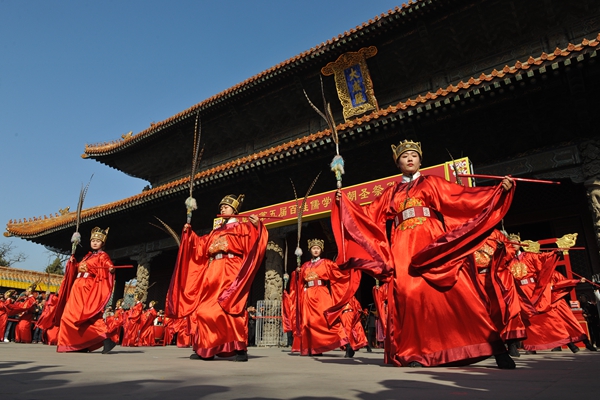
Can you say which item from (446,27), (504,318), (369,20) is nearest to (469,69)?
(446,27)

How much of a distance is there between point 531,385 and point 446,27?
8900mm

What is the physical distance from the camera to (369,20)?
9.35 metres

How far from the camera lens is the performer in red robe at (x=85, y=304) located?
5.57m

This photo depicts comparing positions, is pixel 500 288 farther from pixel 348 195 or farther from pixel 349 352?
pixel 348 195

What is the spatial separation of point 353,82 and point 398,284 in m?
7.96

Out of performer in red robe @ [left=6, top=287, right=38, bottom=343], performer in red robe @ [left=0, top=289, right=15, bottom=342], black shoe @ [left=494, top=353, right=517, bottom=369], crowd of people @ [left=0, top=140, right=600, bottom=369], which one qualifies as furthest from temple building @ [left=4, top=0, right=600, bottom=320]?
black shoe @ [left=494, top=353, right=517, bottom=369]

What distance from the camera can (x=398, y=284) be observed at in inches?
124

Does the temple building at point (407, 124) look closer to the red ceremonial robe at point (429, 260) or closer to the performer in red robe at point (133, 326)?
the performer in red robe at point (133, 326)

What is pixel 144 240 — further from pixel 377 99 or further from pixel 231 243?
pixel 231 243

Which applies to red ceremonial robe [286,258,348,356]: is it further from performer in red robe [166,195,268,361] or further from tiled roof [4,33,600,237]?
tiled roof [4,33,600,237]

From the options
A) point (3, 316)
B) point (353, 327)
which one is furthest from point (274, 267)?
point (3, 316)

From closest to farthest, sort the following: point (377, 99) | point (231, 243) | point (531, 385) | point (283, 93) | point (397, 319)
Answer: point (531, 385) < point (397, 319) < point (231, 243) < point (377, 99) < point (283, 93)

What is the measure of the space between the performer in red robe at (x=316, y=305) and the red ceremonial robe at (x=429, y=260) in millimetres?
2806

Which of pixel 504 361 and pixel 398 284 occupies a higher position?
pixel 398 284
